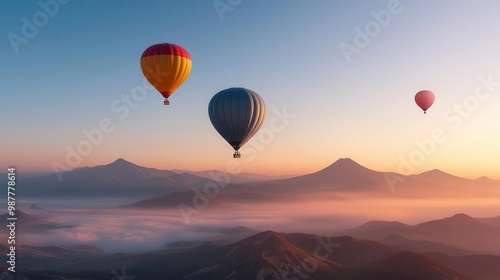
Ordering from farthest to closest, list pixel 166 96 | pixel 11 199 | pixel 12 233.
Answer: pixel 166 96
pixel 12 233
pixel 11 199

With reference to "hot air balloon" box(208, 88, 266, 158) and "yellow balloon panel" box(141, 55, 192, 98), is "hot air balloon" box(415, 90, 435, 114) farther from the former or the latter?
"yellow balloon panel" box(141, 55, 192, 98)

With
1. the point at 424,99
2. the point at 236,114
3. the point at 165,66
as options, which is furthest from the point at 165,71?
the point at 424,99

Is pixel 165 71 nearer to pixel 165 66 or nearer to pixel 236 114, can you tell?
pixel 165 66

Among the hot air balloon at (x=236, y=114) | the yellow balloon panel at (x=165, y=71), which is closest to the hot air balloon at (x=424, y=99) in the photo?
the hot air balloon at (x=236, y=114)

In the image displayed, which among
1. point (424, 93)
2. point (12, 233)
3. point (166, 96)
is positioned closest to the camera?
point (12, 233)

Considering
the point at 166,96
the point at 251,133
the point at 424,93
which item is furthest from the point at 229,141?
the point at 424,93

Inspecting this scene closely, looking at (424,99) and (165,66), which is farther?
(424,99)

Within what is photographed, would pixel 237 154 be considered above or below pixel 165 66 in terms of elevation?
below

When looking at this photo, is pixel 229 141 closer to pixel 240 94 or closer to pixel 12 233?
pixel 240 94
